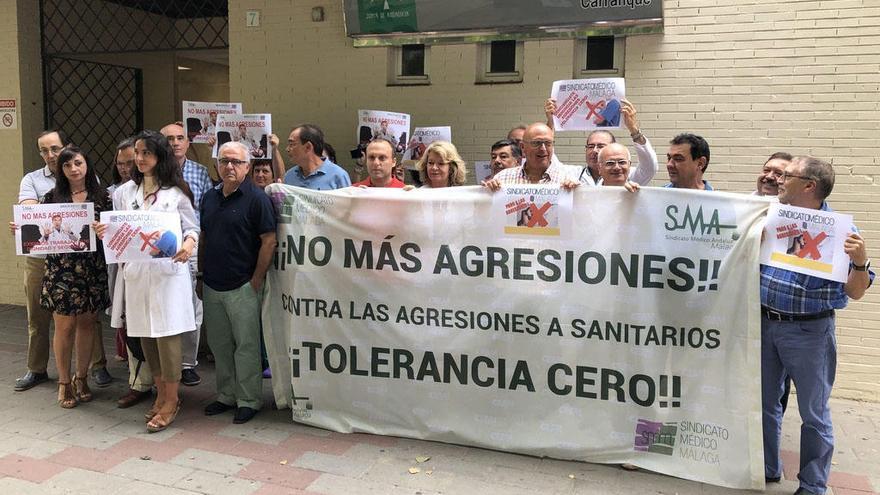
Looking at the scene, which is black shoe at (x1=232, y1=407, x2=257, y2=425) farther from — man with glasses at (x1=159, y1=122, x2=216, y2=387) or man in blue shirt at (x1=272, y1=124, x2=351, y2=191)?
man in blue shirt at (x1=272, y1=124, x2=351, y2=191)

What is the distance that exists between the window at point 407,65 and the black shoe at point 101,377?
A: 11.8 feet

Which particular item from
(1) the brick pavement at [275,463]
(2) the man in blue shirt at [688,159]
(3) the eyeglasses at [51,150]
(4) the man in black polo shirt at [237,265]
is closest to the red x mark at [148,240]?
(4) the man in black polo shirt at [237,265]

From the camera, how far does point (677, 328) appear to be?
378cm

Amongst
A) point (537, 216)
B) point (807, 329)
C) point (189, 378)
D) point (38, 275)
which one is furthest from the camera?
point (189, 378)

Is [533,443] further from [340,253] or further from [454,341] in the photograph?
[340,253]

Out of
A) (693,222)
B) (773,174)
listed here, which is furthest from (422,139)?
(773,174)

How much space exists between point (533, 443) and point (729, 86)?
3362mm

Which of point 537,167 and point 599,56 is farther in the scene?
point 599,56

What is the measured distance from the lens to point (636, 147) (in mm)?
4496

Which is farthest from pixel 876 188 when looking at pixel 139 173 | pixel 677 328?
pixel 139 173

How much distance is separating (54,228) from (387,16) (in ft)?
11.0

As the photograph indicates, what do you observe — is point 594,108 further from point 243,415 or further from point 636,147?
point 243,415

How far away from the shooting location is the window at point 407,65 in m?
6.30

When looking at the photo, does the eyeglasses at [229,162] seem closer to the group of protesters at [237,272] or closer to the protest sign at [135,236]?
the group of protesters at [237,272]
